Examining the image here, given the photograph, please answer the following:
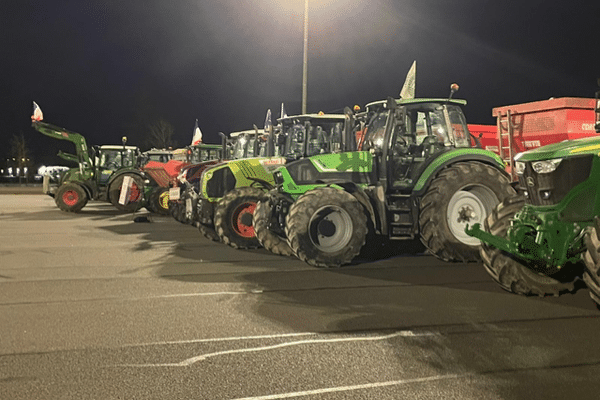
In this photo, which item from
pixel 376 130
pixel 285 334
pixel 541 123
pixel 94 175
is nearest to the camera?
pixel 285 334

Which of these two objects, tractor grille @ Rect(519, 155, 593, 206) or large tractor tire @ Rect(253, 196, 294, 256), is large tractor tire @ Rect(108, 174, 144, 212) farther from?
tractor grille @ Rect(519, 155, 593, 206)

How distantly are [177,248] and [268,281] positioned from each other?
434 centimetres

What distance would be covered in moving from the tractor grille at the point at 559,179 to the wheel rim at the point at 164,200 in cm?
1605

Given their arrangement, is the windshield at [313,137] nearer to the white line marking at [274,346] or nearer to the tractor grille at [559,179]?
the tractor grille at [559,179]

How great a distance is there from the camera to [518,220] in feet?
21.7

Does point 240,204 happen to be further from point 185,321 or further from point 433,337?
point 433,337

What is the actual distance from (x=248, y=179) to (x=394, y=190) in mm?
4267

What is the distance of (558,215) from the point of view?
250 inches

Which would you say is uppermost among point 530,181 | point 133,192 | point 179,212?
point 530,181

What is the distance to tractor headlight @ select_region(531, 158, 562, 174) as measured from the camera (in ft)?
20.9

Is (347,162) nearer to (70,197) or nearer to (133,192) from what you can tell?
(133,192)

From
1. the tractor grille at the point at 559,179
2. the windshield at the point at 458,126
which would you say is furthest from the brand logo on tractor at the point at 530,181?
the windshield at the point at 458,126

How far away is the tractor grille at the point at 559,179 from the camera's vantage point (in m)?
6.26

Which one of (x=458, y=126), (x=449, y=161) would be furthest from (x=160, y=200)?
(x=449, y=161)
